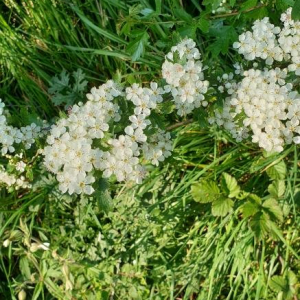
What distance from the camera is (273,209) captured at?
1.84 metres

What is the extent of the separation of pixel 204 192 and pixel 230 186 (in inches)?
3.8

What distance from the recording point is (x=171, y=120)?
1996 mm

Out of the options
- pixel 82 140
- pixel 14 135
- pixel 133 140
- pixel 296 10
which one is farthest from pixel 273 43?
pixel 14 135

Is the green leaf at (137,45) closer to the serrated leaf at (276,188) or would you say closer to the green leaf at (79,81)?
the green leaf at (79,81)

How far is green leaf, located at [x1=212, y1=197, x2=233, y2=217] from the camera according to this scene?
1.84m

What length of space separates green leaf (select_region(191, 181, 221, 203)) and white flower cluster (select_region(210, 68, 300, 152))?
0.47 meters

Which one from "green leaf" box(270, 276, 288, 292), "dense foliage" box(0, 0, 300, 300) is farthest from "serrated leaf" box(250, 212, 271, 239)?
"green leaf" box(270, 276, 288, 292)

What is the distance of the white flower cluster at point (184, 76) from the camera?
4.36 ft

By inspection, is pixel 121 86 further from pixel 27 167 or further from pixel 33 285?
pixel 33 285

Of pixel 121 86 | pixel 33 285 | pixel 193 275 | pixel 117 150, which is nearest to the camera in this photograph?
pixel 117 150

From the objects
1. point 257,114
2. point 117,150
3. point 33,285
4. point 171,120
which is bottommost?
point 33,285

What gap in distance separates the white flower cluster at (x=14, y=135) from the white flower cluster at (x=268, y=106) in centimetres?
61

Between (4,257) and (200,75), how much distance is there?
1.26 metres

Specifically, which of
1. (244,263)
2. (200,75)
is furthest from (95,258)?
(200,75)
